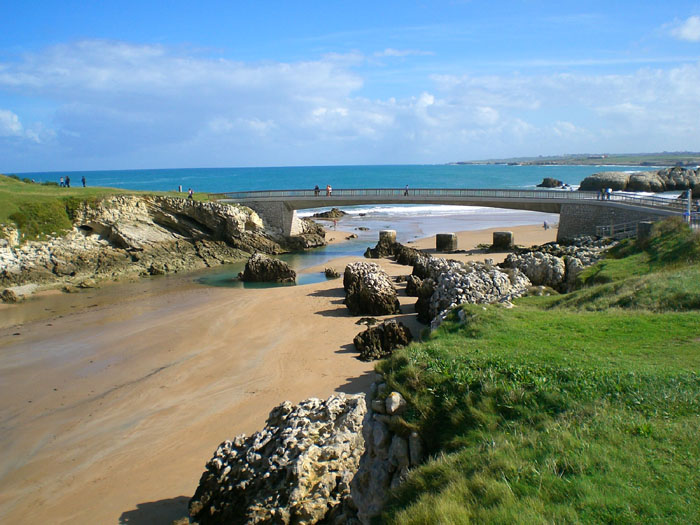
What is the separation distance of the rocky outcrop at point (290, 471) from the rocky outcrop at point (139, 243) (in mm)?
23676

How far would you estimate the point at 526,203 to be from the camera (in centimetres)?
3988

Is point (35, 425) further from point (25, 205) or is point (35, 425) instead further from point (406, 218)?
point (406, 218)

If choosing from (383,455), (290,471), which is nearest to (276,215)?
(290,471)

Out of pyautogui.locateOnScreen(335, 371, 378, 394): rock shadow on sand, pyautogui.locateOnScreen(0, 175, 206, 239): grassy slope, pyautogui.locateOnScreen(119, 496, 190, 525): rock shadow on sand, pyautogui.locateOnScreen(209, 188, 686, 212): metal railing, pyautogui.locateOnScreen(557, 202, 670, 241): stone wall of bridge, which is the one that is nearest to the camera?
pyautogui.locateOnScreen(119, 496, 190, 525): rock shadow on sand

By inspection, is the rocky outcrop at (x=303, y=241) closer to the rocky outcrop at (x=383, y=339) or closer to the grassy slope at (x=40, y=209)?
the grassy slope at (x=40, y=209)

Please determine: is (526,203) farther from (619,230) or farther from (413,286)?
(413,286)

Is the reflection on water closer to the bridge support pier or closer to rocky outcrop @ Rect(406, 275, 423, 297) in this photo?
the bridge support pier

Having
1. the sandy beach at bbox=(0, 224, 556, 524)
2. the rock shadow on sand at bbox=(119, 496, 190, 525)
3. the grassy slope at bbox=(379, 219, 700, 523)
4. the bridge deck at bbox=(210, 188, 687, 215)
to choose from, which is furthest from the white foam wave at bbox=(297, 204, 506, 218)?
the rock shadow on sand at bbox=(119, 496, 190, 525)

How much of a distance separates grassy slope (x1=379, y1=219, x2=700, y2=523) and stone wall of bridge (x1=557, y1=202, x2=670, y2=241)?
81.6 feet

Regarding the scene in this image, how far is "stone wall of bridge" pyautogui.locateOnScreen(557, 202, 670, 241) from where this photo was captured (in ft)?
109

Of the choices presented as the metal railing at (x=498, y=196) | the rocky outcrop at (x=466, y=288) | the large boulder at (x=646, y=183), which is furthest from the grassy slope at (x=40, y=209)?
the large boulder at (x=646, y=183)

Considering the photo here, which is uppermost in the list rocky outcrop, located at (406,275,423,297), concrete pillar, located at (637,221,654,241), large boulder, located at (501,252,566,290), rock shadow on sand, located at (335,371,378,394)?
concrete pillar, located at (637,221,654,241)

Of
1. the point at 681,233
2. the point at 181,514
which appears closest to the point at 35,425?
the point at 181,514

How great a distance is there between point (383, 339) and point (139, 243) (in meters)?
23.9
